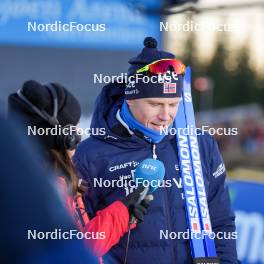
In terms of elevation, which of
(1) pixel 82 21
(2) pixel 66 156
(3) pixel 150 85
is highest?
(1) pixel 82 21

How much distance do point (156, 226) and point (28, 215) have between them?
5.02 feet

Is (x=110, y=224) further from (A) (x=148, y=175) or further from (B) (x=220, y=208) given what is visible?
(B) (x=220, y=208)

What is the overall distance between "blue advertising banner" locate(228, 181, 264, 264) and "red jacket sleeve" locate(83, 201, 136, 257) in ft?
7.58

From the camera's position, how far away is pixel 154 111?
103 inches

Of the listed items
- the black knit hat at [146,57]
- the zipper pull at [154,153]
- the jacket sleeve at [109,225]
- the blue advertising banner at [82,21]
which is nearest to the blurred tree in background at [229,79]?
the blue advertising banner at [82,21]

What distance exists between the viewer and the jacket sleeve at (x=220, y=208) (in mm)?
2686

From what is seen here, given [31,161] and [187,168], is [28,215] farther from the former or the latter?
[187,168]

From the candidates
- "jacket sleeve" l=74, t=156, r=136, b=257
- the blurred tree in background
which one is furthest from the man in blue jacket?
the blurred tree in background

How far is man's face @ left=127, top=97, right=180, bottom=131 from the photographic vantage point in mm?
2588

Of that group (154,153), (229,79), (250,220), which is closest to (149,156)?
(154,153)

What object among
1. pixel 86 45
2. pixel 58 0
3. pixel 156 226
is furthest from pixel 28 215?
pixel 86 45

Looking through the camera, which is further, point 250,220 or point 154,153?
point 250,220

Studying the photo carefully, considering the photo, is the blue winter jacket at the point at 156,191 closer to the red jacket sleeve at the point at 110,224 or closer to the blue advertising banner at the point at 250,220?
the red jacket sleeve at the point at 110,224

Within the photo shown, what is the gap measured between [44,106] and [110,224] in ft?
1.68
